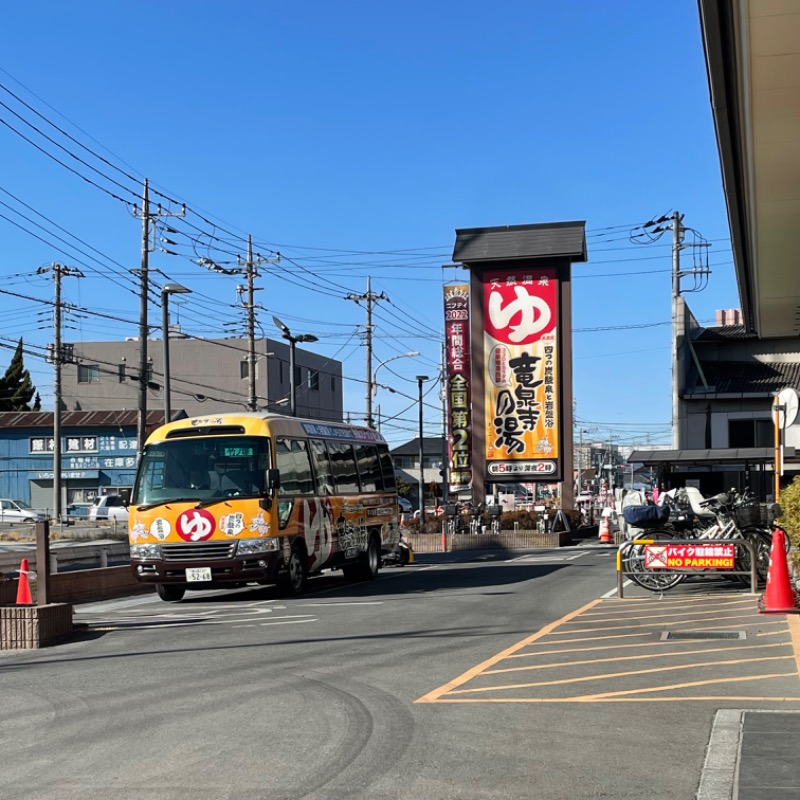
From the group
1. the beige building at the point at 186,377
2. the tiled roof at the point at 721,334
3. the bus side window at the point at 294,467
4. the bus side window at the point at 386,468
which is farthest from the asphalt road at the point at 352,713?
the beige building at the point at 186,377

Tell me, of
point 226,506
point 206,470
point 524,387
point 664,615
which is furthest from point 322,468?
point 524,387

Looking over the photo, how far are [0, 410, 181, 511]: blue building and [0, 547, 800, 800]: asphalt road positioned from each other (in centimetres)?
5980

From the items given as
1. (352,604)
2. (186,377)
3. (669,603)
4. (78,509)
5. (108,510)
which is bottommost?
(78,509)

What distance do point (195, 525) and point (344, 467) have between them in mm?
4784

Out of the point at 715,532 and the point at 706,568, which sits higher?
the point at 715,532

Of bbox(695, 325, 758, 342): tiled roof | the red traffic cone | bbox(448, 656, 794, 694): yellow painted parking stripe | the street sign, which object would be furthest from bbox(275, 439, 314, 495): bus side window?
bbox(695, 325, 758, 342): tiled roof

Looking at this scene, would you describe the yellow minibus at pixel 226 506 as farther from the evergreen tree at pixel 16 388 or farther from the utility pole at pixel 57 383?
the evergreen tree at pixel 16 388

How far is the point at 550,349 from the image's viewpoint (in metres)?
44.2

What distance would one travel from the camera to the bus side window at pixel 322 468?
69.4 feet

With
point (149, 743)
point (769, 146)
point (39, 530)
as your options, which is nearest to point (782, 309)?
point (769, 146)

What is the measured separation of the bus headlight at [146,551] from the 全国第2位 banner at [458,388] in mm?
27845

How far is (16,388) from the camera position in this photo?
285ft

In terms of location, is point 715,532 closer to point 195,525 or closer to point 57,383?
point 195,525

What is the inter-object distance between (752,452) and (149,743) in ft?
92.6
